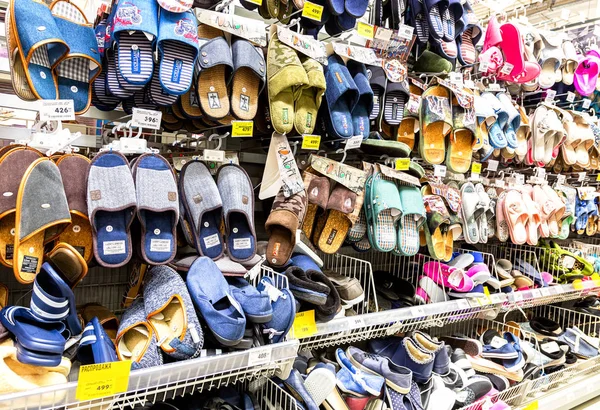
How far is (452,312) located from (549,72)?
172cm

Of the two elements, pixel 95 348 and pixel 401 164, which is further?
pixel 401 164

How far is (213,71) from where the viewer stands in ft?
4.83

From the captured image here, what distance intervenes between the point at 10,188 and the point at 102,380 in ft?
1.56

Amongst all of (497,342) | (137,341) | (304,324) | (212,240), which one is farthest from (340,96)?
(497,342)

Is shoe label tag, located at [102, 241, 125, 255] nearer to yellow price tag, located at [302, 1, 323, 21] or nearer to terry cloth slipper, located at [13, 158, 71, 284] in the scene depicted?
terry cloth slipper, located at [13, 158, 71, 284]

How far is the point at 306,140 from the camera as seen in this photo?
1646 millimetres

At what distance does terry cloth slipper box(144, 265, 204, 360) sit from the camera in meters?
1.10

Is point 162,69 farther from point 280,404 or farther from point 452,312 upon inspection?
point 452,312

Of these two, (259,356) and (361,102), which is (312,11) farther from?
(259,356)

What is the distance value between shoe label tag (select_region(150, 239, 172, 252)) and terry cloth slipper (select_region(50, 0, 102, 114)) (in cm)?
39

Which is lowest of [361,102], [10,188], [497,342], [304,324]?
[497,342]

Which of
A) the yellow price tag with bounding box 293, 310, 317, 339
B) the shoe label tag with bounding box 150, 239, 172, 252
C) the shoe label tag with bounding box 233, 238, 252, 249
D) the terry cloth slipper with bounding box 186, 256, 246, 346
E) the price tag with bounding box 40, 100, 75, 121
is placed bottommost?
the yellow price tag with bounding box 293, 310, 317, 339

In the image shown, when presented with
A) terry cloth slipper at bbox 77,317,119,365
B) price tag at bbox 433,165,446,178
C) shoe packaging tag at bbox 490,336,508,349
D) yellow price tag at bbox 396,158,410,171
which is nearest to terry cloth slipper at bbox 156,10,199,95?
terry cloth slipper at bbox 77,317,119,365

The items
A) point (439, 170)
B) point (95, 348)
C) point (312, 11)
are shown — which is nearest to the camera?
point (95, 348)
